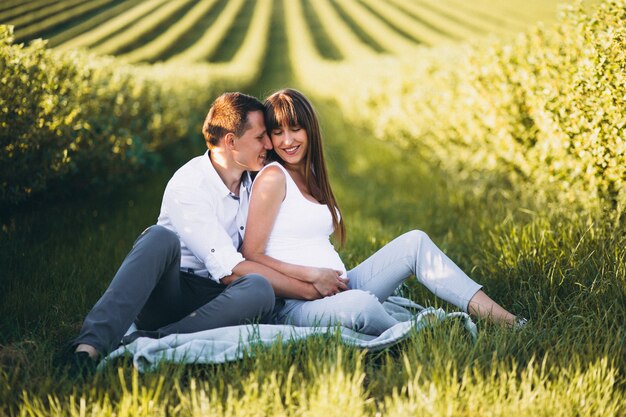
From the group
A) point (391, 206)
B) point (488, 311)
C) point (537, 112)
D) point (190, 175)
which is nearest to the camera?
point (488, 311)

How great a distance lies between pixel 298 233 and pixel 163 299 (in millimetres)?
919

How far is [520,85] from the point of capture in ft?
22.8

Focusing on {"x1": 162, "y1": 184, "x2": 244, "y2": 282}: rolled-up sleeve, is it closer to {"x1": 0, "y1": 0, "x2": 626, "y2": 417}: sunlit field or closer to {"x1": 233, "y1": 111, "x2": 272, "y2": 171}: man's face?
{"x1": 233, "y1": 111, "x2": 272, "y2": 171}: man's face

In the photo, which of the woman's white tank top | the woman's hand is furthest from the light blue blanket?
the woman's white tank top

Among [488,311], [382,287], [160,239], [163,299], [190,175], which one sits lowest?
[488,311]

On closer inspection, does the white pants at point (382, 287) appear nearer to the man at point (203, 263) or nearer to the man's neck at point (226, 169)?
the man at point (203, 263)

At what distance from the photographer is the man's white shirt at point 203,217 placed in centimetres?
391

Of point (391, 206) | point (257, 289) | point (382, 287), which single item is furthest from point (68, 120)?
point (391, 206)

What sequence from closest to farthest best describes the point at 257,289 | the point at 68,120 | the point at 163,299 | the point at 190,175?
the point at 257,289 < the point at 163,299 < the point at 190,175 < the point at 68,120

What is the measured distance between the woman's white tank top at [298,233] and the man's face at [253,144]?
0.40 ft

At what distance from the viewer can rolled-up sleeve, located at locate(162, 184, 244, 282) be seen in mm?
3900

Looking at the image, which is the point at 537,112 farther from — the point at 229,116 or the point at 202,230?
the point at 202,230

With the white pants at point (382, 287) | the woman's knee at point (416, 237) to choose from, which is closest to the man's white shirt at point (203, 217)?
the white pants at point (382, 287)

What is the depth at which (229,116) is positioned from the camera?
4.16m
